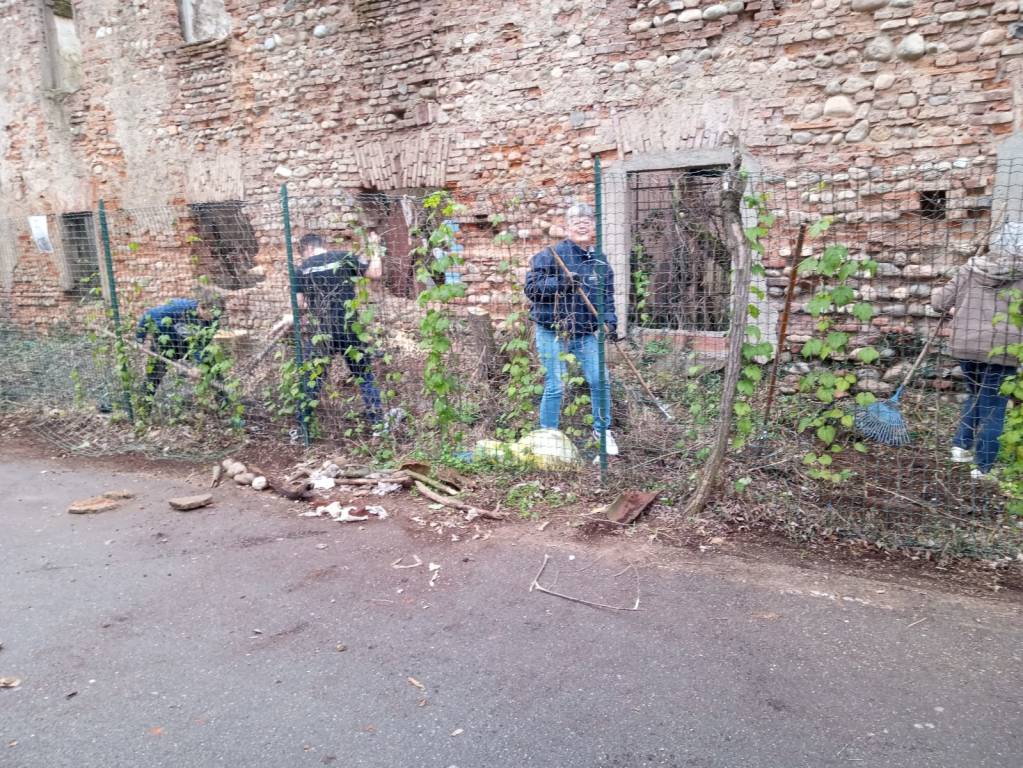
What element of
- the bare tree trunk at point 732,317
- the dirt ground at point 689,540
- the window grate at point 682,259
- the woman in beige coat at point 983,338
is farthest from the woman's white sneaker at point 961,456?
the window grate at point 682,259

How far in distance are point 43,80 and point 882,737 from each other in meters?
14.1

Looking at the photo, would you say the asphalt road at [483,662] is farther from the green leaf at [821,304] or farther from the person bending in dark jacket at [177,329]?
the person bending in dark jacket at [177,329]

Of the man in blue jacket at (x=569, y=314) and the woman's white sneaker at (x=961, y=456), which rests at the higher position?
the man in blue jacket at (x=569, y=314)

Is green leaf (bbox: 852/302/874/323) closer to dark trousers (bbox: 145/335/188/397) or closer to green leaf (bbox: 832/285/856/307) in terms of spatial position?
green leaf (bbox: 832/285/856/307)

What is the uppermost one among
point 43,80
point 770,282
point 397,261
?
point 43,80

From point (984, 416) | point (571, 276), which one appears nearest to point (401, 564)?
point (571, 276)

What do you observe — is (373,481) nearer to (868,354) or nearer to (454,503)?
(454,503)

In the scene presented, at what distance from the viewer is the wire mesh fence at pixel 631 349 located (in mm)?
4070

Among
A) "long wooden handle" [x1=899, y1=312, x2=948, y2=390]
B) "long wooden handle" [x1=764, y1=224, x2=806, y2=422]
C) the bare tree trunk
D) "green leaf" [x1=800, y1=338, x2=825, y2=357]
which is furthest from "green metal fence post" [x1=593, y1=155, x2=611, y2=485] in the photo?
"long wooden handle" [x1=899, y1=312, x2=948, y2=390]

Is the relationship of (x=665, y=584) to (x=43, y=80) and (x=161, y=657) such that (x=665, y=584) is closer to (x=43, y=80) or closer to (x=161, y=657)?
(x=161, y=657)

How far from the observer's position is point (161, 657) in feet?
10.5

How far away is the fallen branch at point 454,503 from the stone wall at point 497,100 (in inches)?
108

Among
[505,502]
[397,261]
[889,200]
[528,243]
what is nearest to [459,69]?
[528,243]

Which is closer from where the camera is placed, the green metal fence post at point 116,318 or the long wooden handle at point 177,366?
the long wooden handle at point 177,366
